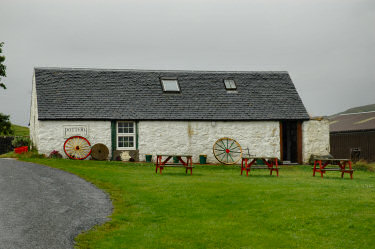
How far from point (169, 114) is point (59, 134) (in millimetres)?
6743

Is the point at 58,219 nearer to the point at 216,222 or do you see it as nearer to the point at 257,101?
the point at 216,222

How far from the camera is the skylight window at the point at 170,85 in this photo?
31003 mm

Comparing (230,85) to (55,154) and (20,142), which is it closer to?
(55,154)

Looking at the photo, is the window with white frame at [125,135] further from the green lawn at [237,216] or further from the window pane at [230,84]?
the green lawn at [237,216]


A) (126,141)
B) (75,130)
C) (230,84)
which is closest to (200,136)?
(126,141)

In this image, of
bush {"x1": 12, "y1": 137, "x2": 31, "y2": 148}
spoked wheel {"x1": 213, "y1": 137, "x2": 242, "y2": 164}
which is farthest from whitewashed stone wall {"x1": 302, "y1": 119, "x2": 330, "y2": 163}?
bush {"x1": 12, "y1": 137, "x2": 31, "y2": 148}

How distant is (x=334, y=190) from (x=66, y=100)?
749 inches

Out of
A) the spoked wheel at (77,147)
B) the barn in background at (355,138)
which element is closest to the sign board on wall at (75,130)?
the spoked wheel at (77,147)

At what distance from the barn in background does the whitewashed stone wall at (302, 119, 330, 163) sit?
6.26m

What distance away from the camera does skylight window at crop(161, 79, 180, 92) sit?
31003mm

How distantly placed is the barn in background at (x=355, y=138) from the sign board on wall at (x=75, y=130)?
20504 millimetres

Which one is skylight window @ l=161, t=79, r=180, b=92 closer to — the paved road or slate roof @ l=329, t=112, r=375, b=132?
the paved road

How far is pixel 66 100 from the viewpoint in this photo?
93.7 feet

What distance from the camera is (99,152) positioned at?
27.6 m
